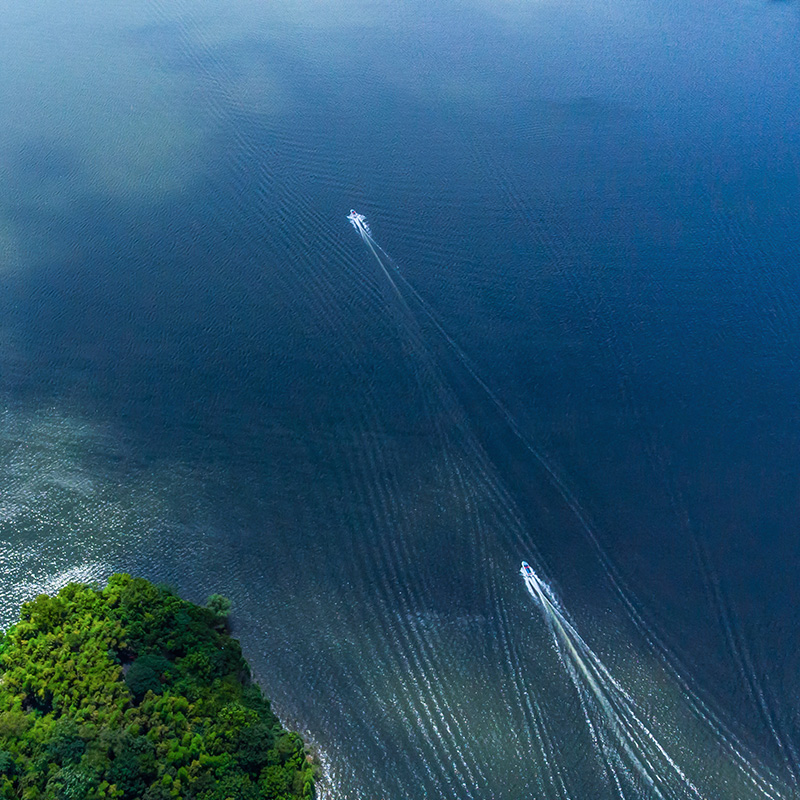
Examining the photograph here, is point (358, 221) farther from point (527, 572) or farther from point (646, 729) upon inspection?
point (646, 729)

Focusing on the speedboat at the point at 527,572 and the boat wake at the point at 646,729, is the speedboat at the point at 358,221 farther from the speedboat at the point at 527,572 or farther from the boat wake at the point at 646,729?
the boat wake at the point at 646,729

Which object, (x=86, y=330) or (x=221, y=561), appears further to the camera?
(x=86, y=330)

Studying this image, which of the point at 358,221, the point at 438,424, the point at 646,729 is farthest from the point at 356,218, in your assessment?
the point at 646,729

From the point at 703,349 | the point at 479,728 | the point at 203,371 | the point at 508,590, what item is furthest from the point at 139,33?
the point at 479,728

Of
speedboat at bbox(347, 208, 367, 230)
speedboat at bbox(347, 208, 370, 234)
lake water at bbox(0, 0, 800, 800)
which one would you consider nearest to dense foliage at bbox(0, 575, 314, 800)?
lake water at bbox(0, 0, 800, 800)

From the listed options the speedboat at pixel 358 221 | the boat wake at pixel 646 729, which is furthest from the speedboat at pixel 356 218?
the boat wake at pixel 646 729

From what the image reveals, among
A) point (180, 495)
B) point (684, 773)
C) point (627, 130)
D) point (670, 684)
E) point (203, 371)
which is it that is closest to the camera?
point (684, 773)

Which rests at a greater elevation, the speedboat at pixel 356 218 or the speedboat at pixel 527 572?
the speedboat at pixel 356 218

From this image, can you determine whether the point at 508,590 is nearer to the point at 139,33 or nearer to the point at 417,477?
the point at 417,477
